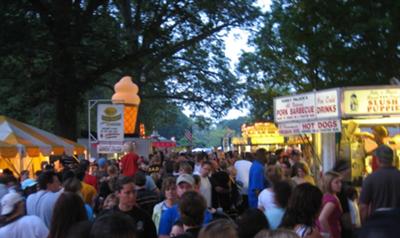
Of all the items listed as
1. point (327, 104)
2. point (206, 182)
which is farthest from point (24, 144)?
point (327, 104)

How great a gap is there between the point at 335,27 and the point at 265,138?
15.8 m

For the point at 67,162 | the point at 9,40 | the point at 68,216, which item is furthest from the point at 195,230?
the point at 9,40

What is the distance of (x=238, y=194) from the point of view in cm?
1288

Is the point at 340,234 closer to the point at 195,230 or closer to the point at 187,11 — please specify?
the point at 195,230

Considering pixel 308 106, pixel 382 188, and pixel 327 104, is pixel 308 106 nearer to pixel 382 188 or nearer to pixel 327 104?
pixel 327 104

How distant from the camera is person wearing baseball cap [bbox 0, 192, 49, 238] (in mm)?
5453

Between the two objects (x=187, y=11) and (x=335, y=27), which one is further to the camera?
(x=187, y=11)

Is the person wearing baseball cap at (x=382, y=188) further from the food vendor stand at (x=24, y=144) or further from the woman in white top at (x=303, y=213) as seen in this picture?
the food vendor stand at (x=24, y=144)

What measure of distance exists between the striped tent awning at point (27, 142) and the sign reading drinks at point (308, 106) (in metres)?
6.87

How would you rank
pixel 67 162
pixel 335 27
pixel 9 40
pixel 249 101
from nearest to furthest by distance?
pixel 67 162 < pixel 335 27 < pixel 9 40 < pixel 249 101

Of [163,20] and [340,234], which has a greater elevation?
[163,20]

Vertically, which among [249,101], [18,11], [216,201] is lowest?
[216,201]

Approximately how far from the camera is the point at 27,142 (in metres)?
17.1

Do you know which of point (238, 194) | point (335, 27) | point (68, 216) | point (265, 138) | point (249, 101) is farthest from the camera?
point (265, 138)
